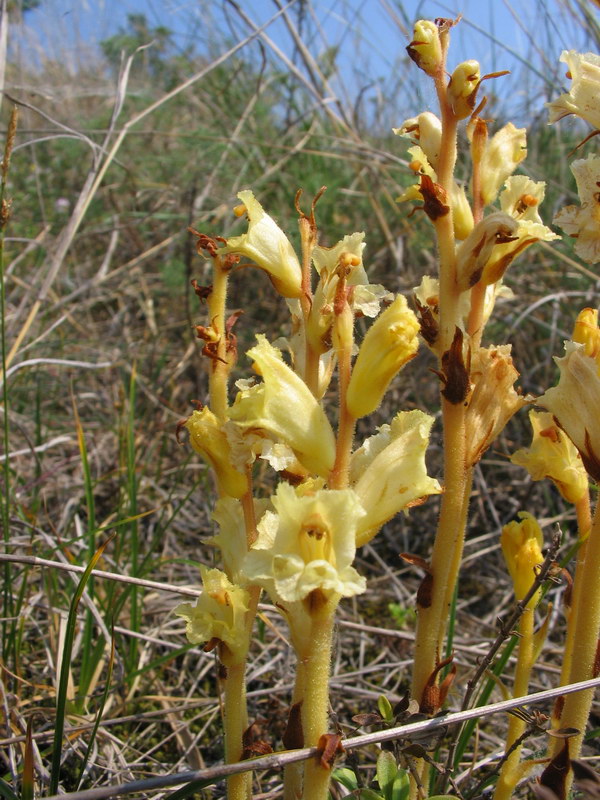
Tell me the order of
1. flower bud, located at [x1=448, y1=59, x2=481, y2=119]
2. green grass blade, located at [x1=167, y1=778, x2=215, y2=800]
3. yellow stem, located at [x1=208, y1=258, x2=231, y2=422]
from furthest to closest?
yellow stem, located at [x1=208, y1=258, x2=231, y2=422]
flower bud, located at [x1=448, y1=59, x2=481, y2=119]
green grass blade, located at [x1=167, y1=778, x2=215, y2=800]

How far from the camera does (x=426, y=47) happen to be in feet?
3.69

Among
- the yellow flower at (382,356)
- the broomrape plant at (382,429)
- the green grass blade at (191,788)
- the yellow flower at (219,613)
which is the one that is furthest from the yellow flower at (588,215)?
the green grass blade at (191,788)

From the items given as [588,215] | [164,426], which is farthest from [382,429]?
[164,426]

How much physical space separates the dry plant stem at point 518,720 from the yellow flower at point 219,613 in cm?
50

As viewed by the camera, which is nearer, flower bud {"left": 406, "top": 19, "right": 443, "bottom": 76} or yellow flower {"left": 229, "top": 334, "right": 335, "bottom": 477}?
yellow flower {"left": 229, "top": 334, "right": 335, "bottom": 477}

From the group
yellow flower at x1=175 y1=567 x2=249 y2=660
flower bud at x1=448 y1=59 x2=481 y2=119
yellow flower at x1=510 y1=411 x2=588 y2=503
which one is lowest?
yellow flower at x1=175 y1=567 x2=249 y2=660

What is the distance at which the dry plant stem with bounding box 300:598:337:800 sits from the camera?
0.96 metres

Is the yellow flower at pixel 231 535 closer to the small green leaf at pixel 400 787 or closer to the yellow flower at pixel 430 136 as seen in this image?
the small green leaf at pixel 400 787

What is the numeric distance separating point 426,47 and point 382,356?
53 cm

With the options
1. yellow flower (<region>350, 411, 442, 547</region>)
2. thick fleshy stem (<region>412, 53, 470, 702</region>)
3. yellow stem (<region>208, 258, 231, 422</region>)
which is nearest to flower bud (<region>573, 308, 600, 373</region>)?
thick fleshy stem (<region>412, 53, 470, 702</region>)

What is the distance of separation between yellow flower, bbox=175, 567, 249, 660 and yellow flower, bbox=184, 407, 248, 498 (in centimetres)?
15

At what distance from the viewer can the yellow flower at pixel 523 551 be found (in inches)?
51.1

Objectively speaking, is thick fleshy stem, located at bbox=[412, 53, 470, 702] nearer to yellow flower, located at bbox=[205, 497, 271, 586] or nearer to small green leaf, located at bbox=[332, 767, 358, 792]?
small green leaf, located at bbox=[332, 767, 358, 792]

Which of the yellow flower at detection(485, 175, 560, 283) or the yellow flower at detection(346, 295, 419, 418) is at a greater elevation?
the yellow flower at detection(485, 175, 560, 283)
